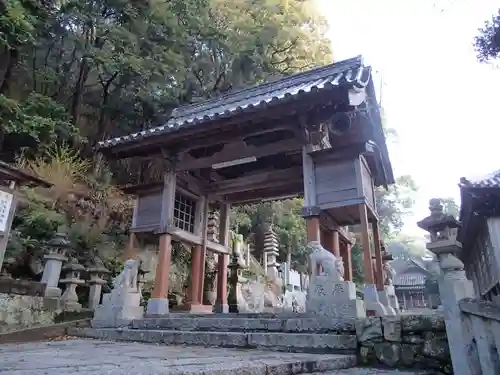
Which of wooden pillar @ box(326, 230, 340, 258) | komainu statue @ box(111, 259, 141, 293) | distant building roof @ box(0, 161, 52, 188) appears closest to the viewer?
distant building roof @ box(0, 161, 52, 188)

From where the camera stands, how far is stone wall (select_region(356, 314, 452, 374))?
382 centimetres

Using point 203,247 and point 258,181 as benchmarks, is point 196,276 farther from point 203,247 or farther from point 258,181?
point 258,181

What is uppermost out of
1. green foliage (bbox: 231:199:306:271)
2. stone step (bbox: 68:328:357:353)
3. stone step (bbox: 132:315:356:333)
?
green foliage (bbox: 231:199:306:271)

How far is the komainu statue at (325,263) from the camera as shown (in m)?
5.25

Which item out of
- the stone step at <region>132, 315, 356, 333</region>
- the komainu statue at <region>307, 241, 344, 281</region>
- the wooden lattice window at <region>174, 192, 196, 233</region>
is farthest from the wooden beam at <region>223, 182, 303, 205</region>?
the stone step at <region>132, 315, 356, 333</region>

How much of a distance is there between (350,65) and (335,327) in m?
6.46

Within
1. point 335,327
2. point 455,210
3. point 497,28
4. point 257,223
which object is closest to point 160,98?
point 257,223

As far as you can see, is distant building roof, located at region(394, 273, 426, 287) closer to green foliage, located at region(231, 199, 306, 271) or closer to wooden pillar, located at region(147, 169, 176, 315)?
green foliage, located at region(231, 199, 306, 271)

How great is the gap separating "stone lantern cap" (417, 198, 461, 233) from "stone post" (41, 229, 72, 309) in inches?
300

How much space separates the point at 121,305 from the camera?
271 inches

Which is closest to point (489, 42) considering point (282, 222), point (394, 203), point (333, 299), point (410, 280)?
point (333, 299)

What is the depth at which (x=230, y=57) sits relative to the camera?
18531 mm

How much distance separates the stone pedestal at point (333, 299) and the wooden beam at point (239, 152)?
3319mm

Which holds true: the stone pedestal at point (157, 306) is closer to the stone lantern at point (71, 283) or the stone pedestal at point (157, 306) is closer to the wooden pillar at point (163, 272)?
the wooden pillar at point (163, 272)
